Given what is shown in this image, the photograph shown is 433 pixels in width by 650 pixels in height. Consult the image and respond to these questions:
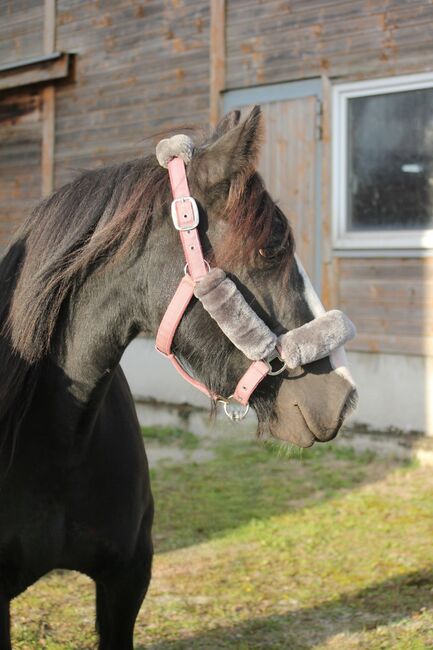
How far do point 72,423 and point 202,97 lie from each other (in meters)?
6.26

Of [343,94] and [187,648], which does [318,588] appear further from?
[343,94]

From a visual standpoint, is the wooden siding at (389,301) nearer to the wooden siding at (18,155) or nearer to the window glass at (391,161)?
the window glass at (391,161)

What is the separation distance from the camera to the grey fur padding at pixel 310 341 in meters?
2.12

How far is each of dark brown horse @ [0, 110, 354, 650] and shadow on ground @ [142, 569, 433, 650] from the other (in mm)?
1068

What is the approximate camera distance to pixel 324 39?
728 cm

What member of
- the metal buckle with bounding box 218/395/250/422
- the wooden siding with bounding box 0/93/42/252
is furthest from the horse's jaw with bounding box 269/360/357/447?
the wooden siding with bounding box 0/93/42/252

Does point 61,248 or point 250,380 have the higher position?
point 61,248

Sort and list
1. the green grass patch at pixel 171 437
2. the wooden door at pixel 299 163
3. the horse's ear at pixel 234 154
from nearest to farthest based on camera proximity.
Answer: the horse's ear at pixel 234 154, the wooden door at pixel 299 163, the green grass patch at pixel 171 437

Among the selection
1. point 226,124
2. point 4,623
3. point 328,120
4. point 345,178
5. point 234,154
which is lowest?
point 4,623

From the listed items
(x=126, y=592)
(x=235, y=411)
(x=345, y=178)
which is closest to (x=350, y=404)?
(x=235, y=411)

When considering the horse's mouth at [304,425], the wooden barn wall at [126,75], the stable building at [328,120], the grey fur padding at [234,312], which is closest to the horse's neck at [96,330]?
the grey fur padding at [234,312]

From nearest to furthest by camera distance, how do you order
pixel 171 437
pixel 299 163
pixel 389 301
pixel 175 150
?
pixel 175 150 < pixel 389 301 < pixel 299 163 < pixel 171 437

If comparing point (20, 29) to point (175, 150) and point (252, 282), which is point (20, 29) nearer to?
point (175, 150)

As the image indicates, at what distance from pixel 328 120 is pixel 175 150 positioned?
17.5 ft
